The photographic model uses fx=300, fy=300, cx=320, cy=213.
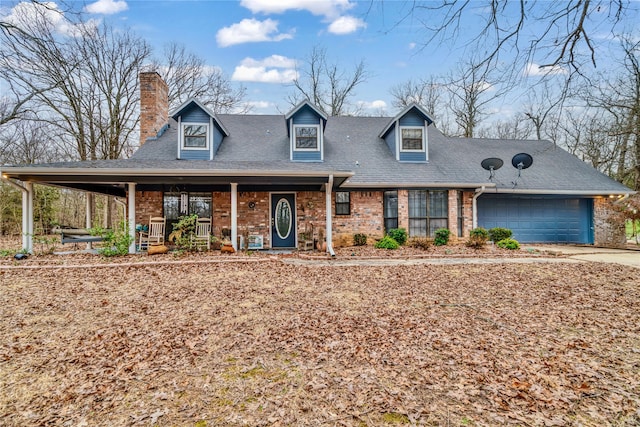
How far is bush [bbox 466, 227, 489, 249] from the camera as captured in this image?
1005cm

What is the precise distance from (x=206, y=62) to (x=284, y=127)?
997 centimetres

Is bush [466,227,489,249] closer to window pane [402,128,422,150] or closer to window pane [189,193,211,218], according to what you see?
window pane [402,128,422,150]

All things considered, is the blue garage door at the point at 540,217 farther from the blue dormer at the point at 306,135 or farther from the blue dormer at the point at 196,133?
the blue dormer at the point at 196,133

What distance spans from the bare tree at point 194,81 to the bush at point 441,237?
51.7 ft

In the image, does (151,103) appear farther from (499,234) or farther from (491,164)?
(499,234)

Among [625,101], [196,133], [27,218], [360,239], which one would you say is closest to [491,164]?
[625,101]

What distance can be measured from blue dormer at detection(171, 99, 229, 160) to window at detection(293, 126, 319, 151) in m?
3.06

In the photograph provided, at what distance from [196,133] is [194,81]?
1020 centimetres

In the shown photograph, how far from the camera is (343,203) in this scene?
11000 mm

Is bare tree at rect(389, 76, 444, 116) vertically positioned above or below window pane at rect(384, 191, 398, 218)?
above

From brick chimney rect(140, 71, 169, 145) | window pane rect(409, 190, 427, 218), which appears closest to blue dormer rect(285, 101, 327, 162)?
window pane rect(409, 190, 427, 218)

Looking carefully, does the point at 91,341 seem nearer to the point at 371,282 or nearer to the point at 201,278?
the point at 201,278

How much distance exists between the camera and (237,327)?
374 centimetres

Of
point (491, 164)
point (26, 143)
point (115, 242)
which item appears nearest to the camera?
point (115, 242)
